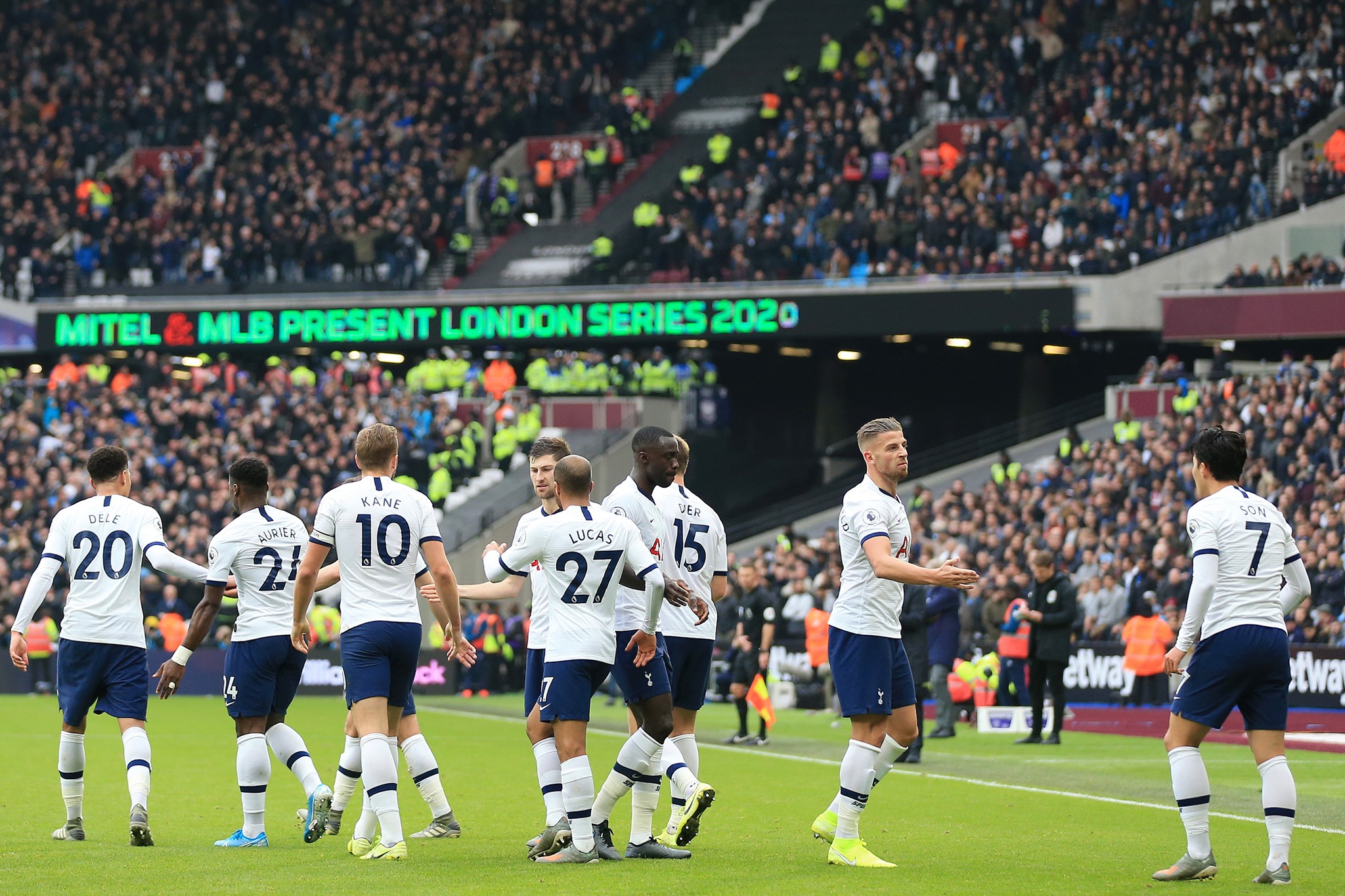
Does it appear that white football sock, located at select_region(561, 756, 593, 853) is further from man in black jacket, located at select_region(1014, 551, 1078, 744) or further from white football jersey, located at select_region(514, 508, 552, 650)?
man in black jacket, located at select_region(1014, 551, 1078, 744)

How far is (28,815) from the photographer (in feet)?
42.3

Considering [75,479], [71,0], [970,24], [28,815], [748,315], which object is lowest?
[28,815]

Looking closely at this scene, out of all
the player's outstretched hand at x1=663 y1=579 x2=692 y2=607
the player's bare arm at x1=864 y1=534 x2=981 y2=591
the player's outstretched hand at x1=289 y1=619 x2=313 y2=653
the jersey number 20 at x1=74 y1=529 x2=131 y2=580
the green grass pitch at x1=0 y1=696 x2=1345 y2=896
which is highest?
the jersey number 20 at x1=74 y1=529 x2=131 y2=580

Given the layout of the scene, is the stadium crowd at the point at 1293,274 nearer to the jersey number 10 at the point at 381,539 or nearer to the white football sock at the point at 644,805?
the white football sock at the point at 644,805

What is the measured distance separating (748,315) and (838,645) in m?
25.8

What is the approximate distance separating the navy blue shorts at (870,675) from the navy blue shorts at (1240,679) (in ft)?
4.86

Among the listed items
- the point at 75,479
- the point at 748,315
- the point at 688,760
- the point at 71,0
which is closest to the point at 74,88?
the point at 71,0

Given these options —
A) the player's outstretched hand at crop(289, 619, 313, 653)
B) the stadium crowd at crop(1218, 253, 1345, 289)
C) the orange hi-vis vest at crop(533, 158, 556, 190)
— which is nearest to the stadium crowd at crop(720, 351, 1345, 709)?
the stadium crowd at crop(1218, 253, 1345, 289)

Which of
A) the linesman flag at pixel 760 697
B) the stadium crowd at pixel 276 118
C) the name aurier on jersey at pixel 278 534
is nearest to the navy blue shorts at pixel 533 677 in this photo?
the name aurier on jersey at pixel 278 534

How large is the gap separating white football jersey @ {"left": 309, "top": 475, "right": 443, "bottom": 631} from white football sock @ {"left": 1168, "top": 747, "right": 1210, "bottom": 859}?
4.07 meters

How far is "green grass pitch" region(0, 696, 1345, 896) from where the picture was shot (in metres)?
9.31

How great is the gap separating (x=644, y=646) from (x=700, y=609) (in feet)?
1.76

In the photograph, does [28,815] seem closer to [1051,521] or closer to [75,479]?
[1051,521]

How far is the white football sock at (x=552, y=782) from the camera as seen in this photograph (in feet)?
32.9
